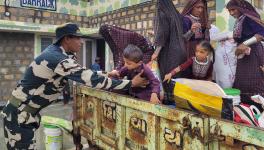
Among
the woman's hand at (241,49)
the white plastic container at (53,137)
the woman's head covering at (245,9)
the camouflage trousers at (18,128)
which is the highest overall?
the woman's head covering at (245,9)

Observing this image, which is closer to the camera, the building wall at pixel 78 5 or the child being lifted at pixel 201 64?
the child being lifted at pixel 201 64

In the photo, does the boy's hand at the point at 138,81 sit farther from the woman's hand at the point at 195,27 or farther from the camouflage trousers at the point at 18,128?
the camouflage trousers at the point at 18,128

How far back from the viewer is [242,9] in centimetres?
296

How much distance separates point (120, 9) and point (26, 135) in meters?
6.58

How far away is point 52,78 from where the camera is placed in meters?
3.03

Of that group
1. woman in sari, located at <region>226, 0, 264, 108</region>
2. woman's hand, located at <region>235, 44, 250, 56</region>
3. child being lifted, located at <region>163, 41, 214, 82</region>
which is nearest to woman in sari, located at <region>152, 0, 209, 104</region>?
child being lifted, located at <region>163, 41, 214, 82</region>

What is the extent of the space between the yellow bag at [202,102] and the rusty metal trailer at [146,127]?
6cm

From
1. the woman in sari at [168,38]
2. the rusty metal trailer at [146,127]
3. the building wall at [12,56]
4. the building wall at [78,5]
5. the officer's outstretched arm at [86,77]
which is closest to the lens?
the rusty metal trailer at [146,127]

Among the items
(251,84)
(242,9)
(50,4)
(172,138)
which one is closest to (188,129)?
(172,138)

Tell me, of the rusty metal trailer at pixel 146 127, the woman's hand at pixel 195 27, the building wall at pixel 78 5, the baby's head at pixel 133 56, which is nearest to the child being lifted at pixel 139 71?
the baby's head at pixel 133 56

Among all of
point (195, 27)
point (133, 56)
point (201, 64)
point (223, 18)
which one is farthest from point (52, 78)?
point (223, 18)

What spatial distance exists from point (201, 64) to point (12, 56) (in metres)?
7.92

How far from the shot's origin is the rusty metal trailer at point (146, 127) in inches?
68.4

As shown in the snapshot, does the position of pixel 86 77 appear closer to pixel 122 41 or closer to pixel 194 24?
pixel 122 41
